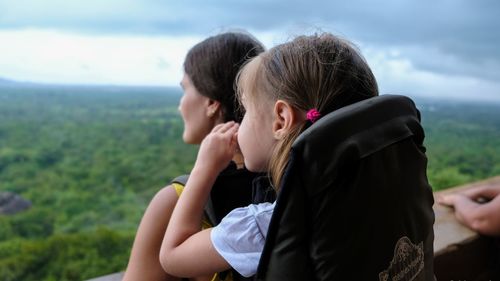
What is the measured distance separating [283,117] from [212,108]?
456 millimetres

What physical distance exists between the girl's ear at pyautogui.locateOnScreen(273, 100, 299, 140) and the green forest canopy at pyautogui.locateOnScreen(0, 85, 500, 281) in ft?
3.21

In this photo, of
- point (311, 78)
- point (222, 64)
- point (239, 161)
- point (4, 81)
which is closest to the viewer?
point (311, 78)

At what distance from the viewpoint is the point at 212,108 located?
1.29 metres

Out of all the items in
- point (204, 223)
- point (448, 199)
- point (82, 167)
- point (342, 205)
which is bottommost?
point (448, 199)

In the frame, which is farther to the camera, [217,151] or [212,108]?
[212,108]

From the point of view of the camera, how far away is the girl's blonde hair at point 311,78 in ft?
2.78

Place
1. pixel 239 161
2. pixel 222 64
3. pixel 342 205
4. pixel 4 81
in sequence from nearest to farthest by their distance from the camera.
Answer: pixel 342 205 → pixel 239 161 → pixel 222 64 → pixel 4 81

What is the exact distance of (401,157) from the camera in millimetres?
843

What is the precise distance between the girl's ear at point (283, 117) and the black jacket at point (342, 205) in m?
0.11

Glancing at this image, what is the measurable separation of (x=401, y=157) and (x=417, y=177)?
7 cm

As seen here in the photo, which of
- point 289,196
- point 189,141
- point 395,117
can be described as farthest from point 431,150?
point 289,196

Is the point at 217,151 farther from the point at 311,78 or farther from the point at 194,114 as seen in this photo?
the point at 194,114

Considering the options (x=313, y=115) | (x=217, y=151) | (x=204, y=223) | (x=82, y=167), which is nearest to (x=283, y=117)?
(x=313, y=115)

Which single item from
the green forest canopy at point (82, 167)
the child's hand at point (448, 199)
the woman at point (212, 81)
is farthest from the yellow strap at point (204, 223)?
the child's hand at point (448, 199)
